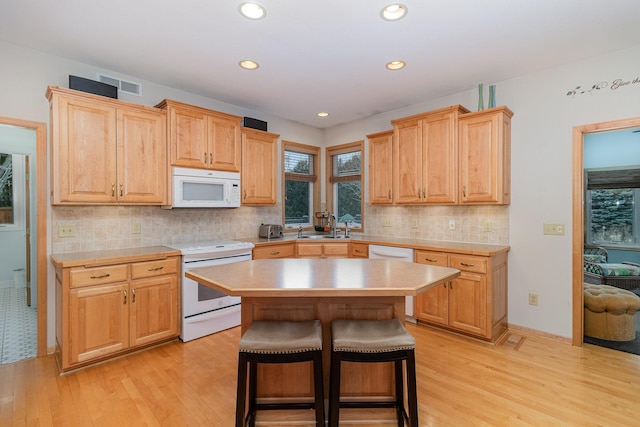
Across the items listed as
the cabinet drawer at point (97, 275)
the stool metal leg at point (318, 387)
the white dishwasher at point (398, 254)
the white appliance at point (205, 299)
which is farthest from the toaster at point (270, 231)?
the stool metal leg at point (318, 387)

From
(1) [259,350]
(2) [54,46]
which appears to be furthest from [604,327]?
(2) [54,46]

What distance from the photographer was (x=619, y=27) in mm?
2338

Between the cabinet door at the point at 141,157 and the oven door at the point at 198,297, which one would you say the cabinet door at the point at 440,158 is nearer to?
the oven door at the point at 198,297

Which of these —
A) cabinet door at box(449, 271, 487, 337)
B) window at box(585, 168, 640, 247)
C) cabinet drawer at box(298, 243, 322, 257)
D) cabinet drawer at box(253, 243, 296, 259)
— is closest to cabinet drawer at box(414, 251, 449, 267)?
cabinet door at box(449, 271, 487, 337)

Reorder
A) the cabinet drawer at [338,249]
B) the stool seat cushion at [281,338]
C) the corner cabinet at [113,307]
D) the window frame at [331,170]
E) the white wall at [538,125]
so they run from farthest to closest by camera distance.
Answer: the window frame at [331,170], the cabinet drawer at [338,249], the white wall at [538,125], the corner cabinet at [113,307], the stool seat cushion at [281,338]

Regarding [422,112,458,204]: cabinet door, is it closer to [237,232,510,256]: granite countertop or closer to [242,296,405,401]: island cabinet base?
[237,232,510,256]: granite countertop

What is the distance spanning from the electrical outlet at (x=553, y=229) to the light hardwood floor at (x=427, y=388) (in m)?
1.06

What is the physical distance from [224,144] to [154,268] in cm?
155

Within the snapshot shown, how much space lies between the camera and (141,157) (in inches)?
119

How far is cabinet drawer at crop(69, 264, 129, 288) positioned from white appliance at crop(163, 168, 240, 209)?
31.5 inches

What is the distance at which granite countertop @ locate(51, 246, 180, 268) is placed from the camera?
2.47 metres

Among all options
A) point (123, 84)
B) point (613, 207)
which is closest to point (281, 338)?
point (123, 84)

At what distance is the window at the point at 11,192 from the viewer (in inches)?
172

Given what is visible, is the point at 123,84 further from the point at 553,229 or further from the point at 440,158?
the point at 553,229
